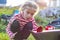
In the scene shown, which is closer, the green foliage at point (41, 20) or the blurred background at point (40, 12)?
the blurred background at point (40, 12)

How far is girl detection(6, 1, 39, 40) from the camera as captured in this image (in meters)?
2.16

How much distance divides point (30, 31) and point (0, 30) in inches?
13.2

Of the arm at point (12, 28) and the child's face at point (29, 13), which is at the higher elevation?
the child's face at point (29, 13)

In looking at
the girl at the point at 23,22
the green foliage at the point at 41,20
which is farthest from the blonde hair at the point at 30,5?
the green foliage at the point at 41,20

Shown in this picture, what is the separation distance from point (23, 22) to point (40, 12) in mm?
224

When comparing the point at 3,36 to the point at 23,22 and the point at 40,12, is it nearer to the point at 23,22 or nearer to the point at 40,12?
the point at 23,22

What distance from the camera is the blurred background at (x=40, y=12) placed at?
6.94 feet

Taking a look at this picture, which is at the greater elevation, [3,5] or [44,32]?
[3,5]

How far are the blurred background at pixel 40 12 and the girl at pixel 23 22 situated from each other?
44 mm

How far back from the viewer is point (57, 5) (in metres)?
2.26

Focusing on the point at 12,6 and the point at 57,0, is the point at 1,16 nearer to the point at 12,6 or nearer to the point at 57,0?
the point at 12,6

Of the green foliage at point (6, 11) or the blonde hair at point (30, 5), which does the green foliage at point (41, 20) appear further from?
the green foliage at point (6, 11)

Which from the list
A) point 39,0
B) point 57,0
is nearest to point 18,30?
point 39,0

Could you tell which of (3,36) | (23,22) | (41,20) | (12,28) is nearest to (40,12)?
(41,20)
